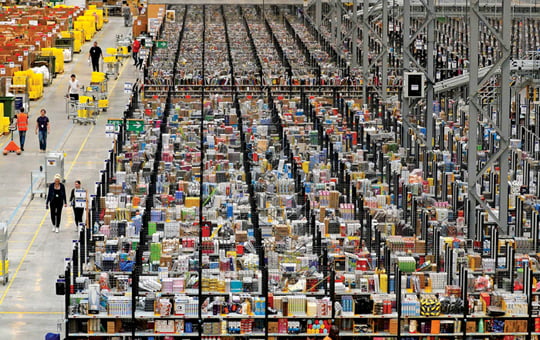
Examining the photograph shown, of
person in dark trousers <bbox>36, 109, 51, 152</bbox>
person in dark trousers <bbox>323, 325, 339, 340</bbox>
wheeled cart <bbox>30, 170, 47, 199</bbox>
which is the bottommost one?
person in dark trousers <bbox>323, 325, 339, 340</bbox>

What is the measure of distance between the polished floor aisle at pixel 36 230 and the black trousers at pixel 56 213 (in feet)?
0.78

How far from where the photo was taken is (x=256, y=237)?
25.9 m

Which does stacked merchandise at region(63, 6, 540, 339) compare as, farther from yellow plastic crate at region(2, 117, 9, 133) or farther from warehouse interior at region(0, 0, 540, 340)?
yellow plastic crate at region(2, 117, 9, 133)

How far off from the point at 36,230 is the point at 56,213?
798mm

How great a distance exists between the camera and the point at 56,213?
34.1 metres

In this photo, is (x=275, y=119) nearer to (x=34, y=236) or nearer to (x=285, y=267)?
(x=34, y=236)

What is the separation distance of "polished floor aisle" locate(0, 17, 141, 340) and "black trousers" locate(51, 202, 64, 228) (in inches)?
9.3

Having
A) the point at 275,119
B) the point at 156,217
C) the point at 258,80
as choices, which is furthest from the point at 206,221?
the point at 258,80

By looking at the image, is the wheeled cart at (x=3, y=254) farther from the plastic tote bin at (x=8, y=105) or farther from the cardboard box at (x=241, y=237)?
the plastic tote bin at (x=8, y=105)

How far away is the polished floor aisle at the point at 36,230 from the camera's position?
89.8ft

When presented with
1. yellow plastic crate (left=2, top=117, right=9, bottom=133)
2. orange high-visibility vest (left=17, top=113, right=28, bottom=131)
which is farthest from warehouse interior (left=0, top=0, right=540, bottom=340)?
yellow plastic crate (left=2, top=117, right=9, bottom=133)

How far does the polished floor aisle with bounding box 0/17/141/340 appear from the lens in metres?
27.4

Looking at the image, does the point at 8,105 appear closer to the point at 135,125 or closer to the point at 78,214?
the point at 135,125

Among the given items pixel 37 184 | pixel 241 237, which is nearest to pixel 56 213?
pixel 37 184
